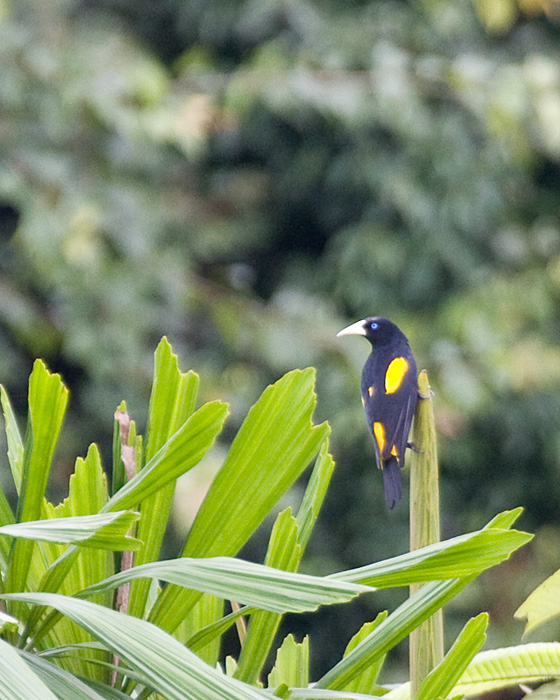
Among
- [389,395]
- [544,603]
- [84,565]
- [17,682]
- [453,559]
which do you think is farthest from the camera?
[389,395]

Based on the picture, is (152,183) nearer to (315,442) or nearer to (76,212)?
(76,212)

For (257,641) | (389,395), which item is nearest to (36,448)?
(257,641)

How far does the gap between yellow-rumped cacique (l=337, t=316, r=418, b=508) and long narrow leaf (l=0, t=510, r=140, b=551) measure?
Result: 0.61 m

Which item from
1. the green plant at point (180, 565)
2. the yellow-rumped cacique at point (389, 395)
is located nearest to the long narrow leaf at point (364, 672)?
the green plant at point (180, 565)

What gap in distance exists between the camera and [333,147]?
4254mm

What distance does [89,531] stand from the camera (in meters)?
0.45

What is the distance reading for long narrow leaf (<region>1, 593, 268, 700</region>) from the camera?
0.44 metres

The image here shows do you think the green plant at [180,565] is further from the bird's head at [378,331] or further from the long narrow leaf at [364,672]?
the bird's head at [378,331]

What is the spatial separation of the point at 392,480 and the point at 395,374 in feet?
0.42

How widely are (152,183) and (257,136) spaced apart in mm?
732

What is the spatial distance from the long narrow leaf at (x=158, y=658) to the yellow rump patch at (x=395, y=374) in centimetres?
72

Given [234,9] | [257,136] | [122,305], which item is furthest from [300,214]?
[122,305]

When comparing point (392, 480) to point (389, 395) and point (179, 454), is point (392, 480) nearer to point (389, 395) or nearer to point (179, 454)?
point (389, 395)

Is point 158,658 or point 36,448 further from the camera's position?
point 36,448
